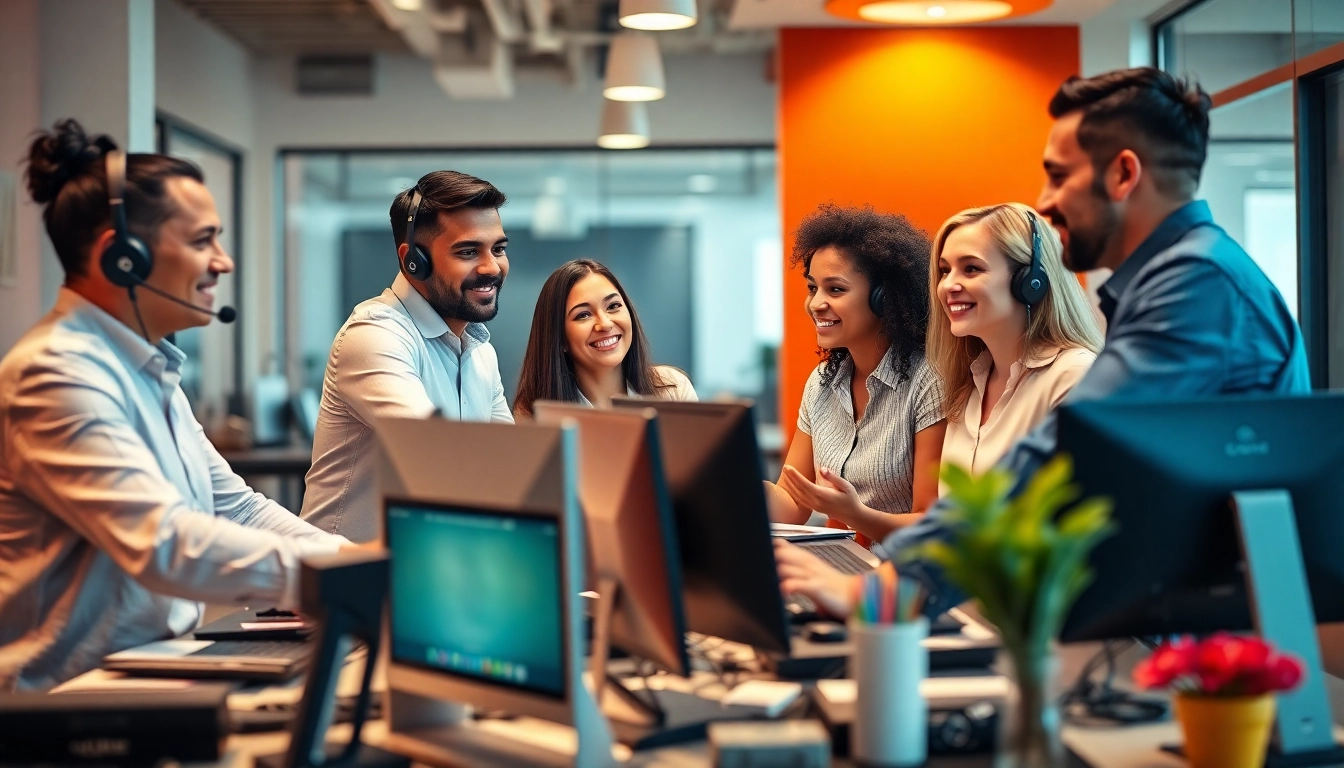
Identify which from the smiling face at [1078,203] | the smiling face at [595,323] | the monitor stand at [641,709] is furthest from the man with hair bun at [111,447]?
the smiling face at [595,323]

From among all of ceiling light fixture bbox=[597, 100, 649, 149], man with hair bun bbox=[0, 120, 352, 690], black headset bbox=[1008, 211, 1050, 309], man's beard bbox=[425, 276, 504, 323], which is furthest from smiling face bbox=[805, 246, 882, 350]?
ceiling light fixture bbox=[597, 100, 649, 149]

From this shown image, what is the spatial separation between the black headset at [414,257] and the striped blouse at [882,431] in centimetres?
113

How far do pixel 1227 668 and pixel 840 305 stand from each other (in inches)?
79.0

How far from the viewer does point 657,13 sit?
4.39m

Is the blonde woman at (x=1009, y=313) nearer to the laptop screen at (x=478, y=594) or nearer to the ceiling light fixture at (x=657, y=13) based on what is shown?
the laptop screen at (x=478, y=594)

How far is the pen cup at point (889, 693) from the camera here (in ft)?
4.79

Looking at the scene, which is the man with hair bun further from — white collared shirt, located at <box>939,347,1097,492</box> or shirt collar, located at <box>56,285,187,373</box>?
white collared shirt, located at <box>939,347,1097,492</box>

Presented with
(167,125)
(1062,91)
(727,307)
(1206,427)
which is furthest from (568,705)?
(727,307)

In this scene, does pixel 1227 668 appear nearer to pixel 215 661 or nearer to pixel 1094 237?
pixel 1094 237

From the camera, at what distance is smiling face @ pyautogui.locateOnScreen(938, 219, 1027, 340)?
2934 mm

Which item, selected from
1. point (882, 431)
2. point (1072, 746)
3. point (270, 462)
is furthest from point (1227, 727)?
point (270, 462)

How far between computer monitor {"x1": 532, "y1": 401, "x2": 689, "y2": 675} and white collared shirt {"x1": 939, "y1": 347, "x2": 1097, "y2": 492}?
1316 millimetres

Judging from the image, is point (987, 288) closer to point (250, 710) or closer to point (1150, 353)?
point (1150, 353)

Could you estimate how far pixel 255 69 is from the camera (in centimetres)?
836
